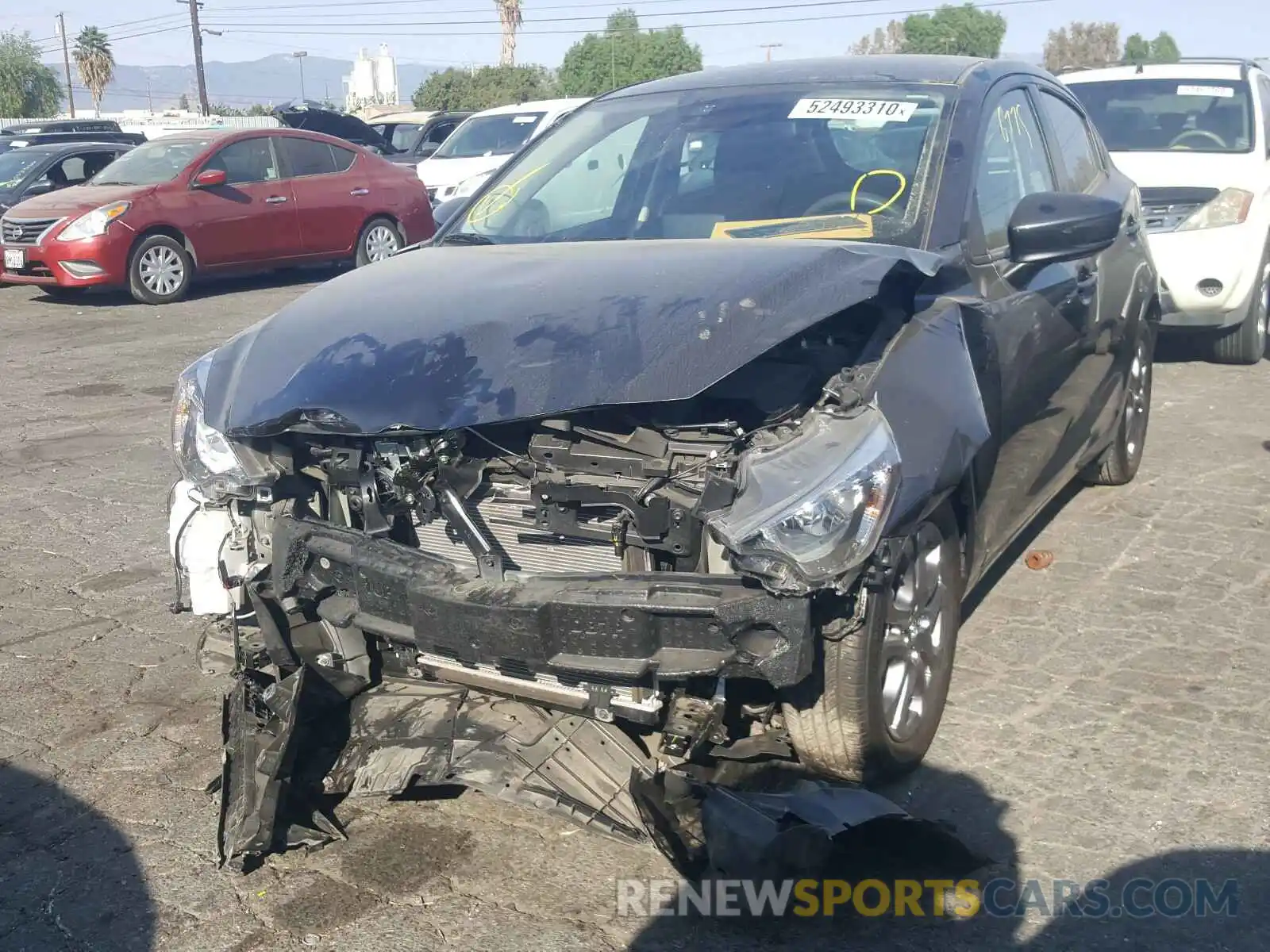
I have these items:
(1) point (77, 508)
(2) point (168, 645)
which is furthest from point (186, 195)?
(2) point (168, 645)

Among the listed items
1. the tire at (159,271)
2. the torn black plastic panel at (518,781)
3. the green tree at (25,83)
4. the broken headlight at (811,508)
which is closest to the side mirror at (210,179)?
the tire at (159,271)

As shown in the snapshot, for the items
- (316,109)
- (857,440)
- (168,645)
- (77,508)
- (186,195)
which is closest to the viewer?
(857,440)

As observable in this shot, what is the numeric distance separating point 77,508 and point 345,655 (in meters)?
3.23

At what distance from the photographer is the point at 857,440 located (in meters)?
2.93

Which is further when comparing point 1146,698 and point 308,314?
point 1146,698

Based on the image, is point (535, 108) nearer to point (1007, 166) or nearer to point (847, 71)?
point (847, 71)

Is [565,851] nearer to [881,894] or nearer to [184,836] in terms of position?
[881,894]

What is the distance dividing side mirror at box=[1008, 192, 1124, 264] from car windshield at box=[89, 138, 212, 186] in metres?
11.0

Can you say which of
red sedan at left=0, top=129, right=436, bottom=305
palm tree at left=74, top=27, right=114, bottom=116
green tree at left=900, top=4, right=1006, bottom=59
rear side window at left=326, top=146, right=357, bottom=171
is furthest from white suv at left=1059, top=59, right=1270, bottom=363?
palm tree at left=74, top=27, right=114, bottom=116

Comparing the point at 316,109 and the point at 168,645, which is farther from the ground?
the point at 316,109

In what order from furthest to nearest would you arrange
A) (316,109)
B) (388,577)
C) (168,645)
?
Answer: (316,109) < (168,645) < (388,577)

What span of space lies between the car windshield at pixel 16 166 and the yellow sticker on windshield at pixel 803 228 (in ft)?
42.9

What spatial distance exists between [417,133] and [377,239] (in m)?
8.47

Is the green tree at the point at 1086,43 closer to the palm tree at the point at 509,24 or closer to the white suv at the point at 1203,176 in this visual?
the palm tree at the point at 509,24
